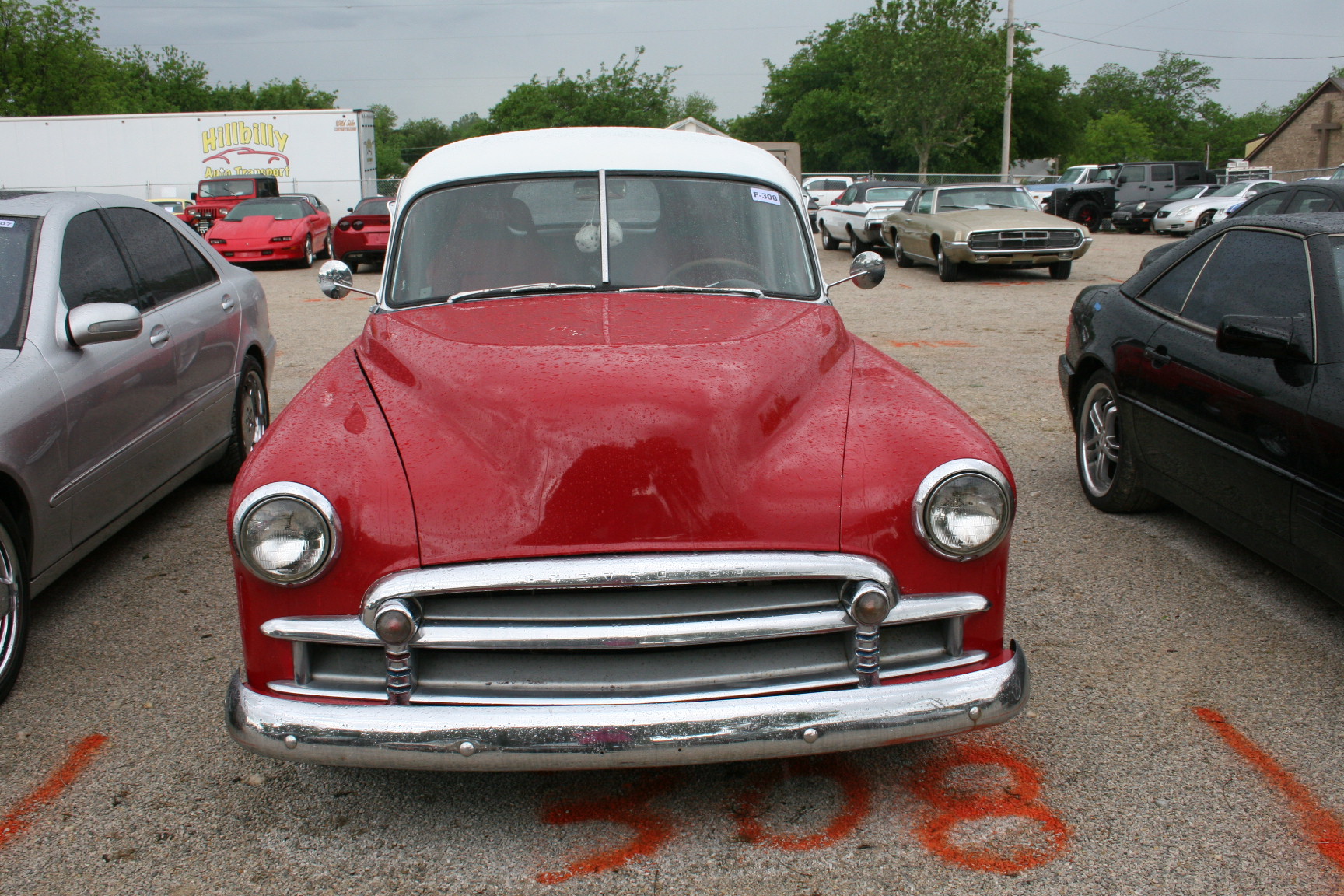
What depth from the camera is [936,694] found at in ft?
8.34

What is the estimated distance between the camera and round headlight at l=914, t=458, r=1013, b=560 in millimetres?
2609

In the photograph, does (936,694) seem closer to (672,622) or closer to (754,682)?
(754,682)

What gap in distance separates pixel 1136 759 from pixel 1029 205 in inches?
614

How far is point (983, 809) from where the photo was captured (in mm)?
2832

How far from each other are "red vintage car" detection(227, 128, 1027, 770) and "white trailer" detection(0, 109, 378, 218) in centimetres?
2951

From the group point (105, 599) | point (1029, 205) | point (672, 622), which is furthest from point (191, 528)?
Answer: point (1029, 205)

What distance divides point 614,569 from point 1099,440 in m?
3.75

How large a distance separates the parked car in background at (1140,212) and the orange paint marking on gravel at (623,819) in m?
27.9

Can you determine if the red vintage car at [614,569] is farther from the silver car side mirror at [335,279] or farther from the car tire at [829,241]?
the car tire at [829,241]

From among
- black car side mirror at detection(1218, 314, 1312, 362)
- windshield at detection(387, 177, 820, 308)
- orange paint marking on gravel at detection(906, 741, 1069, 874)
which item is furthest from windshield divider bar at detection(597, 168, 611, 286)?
black car side mirror at detection(1218, 314, 1312, 362)

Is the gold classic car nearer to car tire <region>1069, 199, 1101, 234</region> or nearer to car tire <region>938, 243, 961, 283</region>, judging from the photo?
car tire <region>938, 243, 961, 283</region>

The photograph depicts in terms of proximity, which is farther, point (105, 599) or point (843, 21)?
point (843, 21)

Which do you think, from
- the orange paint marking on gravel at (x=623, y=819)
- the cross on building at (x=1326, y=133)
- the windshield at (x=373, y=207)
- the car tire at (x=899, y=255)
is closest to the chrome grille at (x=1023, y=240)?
the car tire at (x=899, y=255)

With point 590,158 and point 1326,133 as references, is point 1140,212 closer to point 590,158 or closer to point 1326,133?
point 590,158
